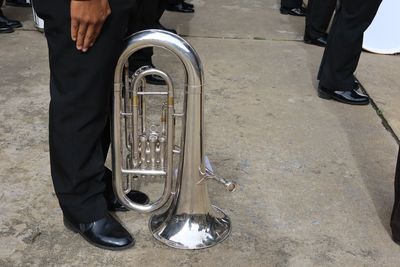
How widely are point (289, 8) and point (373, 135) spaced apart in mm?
2849

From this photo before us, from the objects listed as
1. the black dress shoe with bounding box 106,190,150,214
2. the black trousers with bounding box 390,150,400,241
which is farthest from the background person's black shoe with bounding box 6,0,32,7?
the black trousers with bounding box 390,150,400,241

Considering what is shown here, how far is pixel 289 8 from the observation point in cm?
572

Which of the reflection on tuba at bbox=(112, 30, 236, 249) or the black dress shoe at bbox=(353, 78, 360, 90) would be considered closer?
the reflection on tuba at bbox=(112, 30, 236, 249)

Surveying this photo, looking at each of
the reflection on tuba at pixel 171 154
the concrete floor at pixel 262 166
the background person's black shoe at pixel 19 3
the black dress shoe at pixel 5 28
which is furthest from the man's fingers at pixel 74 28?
the background person's black shoe at pixel 19 3

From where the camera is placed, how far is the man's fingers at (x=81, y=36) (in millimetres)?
1721

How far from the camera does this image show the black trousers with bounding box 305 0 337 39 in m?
4.61

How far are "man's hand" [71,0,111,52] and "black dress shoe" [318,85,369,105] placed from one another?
2112 mm

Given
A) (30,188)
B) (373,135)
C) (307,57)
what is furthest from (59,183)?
(307,57)

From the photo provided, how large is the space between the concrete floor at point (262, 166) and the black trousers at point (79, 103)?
0.23 metres

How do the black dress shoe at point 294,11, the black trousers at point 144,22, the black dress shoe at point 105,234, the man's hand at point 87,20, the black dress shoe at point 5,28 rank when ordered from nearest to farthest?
the man's hand at point 87,20 → the black dress shoe at point 105,234 → the black trousers at point 144,22 → the black dress shoe at point 5,28 → the black dress shoe at point 294,11

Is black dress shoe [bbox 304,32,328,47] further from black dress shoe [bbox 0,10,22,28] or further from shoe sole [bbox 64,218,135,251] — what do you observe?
Answer: shoe sole [bbox 64,218,135,251]

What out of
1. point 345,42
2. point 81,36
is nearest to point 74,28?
point 81,36

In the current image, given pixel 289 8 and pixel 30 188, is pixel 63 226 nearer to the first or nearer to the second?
pixel 30 188

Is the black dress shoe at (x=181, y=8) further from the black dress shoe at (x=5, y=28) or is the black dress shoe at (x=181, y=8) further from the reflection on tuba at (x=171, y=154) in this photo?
the reflection on tuba at (x=171, y=154)
